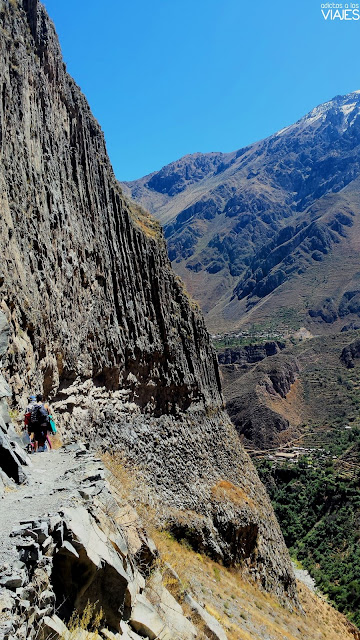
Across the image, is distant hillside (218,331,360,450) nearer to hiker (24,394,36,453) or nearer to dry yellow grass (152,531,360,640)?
dry yellow grass (152,531,360,640)

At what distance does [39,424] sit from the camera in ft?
38.4

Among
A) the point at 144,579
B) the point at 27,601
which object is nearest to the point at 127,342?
the point at 144,579

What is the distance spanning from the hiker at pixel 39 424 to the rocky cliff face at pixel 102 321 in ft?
3.99

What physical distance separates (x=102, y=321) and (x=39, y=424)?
9171mm

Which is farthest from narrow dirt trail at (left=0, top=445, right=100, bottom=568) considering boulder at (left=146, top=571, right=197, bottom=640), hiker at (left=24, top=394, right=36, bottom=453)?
boulder at (left=146, top=571, right=197, bottom=640)

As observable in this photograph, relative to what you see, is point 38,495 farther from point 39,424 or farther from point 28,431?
point 28,431

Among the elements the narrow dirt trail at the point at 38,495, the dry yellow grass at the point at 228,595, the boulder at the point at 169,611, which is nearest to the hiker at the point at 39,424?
the narrow dirt trail at the point at 38,495

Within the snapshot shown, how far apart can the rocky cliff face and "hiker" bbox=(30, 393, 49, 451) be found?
1216mm

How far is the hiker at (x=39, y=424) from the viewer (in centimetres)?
1168

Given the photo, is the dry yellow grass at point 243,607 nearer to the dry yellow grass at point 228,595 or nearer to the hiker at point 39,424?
the dry yellow grass at point 228,595

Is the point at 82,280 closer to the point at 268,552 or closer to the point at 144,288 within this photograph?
the point at 144,288

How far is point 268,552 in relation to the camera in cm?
2492

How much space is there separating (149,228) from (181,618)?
74.0 ft

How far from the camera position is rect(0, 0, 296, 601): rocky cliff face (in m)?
15.1
